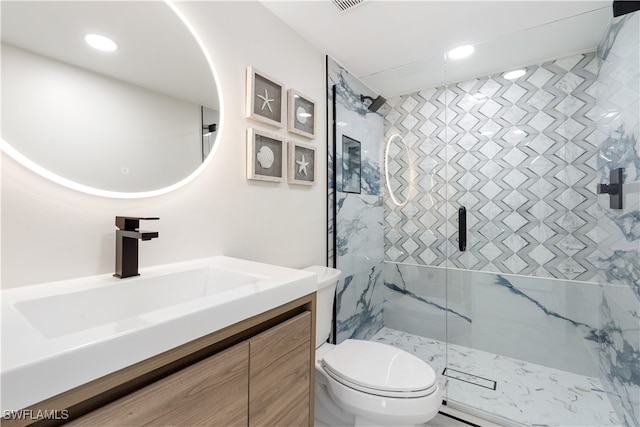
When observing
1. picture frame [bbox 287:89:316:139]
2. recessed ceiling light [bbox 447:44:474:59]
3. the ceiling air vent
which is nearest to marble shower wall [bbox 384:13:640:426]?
recessed ceiling light [bbox 447:44:474:59]

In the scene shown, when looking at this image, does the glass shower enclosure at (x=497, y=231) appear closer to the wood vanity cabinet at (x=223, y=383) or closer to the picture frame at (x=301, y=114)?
the picture frame at (x=301, y=114)

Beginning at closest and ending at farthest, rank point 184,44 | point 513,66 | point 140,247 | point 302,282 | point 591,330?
1. point 302,282
2. point 140,247
3. point 184,44
4. point 591,330
5. point 513,66

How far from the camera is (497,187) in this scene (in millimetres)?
2217

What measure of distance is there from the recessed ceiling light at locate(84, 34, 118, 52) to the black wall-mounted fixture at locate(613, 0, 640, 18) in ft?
7.63

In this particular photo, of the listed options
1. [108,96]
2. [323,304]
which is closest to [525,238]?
[323,304]

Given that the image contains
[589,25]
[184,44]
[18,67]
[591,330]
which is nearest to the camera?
[18,67]

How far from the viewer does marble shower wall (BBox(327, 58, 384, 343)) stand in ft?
7.13

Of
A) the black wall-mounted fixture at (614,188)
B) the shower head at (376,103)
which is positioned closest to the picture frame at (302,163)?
the shower head at (376,103)

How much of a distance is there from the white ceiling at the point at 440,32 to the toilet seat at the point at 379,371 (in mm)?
1800

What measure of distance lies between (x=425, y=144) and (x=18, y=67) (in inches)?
88.1

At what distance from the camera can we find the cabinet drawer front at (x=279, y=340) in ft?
2.61

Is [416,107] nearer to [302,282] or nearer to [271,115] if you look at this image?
[271,115]

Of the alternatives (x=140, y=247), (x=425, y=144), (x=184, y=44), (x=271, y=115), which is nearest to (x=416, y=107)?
(x=425, y=144)

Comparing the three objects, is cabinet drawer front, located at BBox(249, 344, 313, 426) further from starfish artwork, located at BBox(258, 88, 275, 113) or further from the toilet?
starfish artwork, located at BBox(258, 88, 275, 113)
